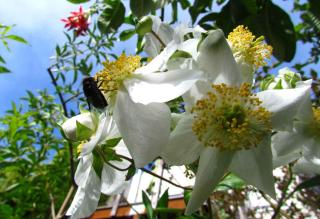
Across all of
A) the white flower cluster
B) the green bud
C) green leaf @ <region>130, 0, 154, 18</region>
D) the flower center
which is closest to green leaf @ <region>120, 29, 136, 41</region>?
green leaf @ <region>130, 0, 154, 18</region>

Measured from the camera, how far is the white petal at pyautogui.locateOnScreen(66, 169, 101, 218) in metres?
0.70

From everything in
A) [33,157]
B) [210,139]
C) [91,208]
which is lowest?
[33,157]

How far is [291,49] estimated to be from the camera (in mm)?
1308

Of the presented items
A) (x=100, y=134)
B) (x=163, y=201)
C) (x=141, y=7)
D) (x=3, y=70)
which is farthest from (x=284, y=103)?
(x=3, y=70)

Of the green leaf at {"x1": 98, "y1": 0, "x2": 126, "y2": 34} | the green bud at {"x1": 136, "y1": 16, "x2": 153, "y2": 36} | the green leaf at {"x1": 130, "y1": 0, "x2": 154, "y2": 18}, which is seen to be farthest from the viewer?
the green leaf at {"x1": 98, "y1": 0, "x2": 126, "y2": 34}

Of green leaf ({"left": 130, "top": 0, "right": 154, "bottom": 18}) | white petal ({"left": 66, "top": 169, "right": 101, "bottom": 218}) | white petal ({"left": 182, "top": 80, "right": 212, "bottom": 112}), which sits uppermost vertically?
green leaf ({"left": 130, "top": 0, "right": 154, "bottom": 18})

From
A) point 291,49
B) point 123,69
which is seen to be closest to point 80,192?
point 123,69

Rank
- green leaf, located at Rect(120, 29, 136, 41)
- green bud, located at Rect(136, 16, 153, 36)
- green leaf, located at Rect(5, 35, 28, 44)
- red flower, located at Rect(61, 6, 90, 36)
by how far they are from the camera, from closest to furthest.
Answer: green bud, located at Rect(136, 16, 153, 36) → green leaf, located at Rect(120, 29, 136, 41) → green leaf, located at Rect(5, 35, 28, 44) → red flower, located at Rect(61, 6, 90, 36)

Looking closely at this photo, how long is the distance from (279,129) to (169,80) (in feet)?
0.71

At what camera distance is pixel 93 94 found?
0.67 m

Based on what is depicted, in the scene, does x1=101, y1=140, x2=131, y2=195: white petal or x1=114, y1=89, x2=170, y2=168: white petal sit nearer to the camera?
x1=114, y1=89, x2=170, y2=168: white petal

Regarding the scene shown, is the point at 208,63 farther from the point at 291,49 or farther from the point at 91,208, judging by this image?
the point at 291,49

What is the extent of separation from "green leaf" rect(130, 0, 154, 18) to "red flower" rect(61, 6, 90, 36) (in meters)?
1.02

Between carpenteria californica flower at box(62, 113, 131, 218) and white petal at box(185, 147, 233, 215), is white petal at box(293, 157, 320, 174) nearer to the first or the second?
white petal at box(185, 147, 233, 215)
